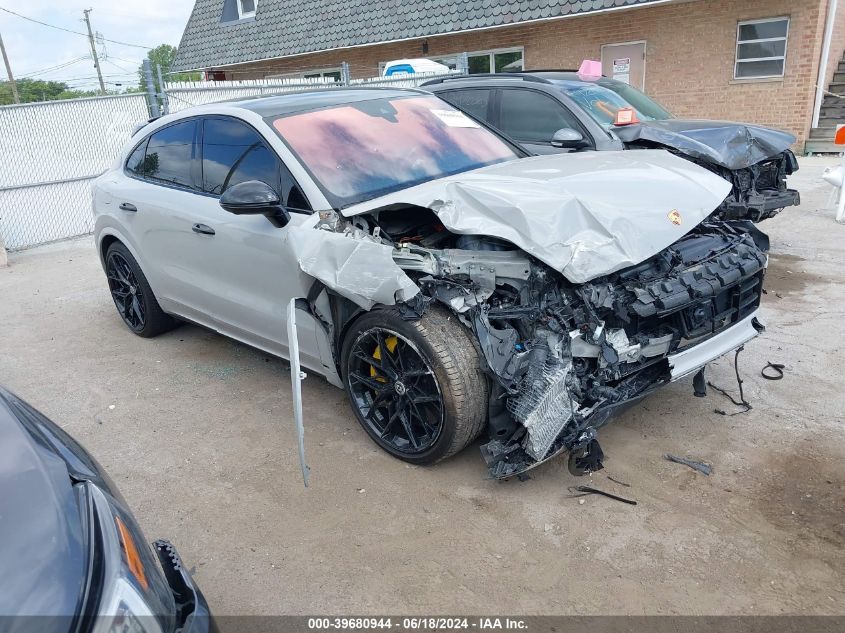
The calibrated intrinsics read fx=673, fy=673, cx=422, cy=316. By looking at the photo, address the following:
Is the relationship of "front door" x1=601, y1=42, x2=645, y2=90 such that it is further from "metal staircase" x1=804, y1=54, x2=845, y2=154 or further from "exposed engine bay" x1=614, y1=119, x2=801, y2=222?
"exposed engine bay" x1=614, y1=119, x2=801, y2=222

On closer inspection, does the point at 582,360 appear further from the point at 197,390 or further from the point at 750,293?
the point at 197,390

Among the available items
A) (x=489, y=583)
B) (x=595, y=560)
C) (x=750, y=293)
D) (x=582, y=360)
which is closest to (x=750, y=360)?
(x=750, y=293)

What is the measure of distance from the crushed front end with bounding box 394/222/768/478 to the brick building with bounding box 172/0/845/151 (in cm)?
1144

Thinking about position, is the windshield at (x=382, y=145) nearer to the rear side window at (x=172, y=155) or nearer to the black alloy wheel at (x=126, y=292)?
the rear side window at (x=172, y=155)

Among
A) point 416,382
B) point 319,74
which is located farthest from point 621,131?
point 319,74

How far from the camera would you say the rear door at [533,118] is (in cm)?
650

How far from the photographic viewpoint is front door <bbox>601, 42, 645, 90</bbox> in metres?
14.1

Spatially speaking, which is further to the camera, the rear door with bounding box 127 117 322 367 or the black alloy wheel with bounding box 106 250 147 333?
the black alloy wheel with bounding box 106 250 147 333

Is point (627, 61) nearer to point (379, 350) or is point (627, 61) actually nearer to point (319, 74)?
point (319, 74)

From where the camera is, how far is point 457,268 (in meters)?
3.15

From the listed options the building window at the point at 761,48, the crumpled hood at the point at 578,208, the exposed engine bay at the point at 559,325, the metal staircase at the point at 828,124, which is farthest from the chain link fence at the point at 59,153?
the metal staircase at the point at 828,124

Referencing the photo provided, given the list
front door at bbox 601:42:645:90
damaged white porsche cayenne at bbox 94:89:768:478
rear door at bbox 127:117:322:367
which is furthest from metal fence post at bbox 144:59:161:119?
front door at bbox 601:42:645:90

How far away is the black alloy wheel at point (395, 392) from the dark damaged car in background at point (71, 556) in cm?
154

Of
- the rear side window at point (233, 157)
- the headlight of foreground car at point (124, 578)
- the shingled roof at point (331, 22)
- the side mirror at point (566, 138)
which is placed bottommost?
the headlight of foreground car at point (124, 578)
